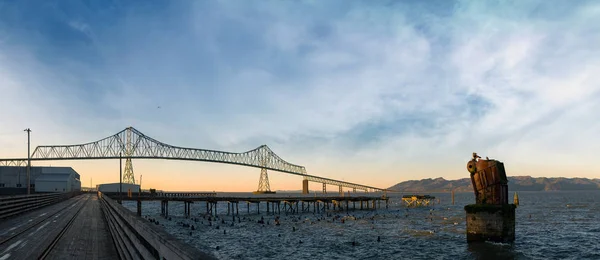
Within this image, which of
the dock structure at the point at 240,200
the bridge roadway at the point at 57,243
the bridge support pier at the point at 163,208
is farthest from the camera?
the dock structure at the point at 240,200

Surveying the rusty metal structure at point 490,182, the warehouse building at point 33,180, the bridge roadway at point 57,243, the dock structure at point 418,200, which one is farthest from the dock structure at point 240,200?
the bridge roadway at point 57,243

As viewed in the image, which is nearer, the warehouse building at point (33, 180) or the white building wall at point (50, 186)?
the warehouse building at point (33, 180)

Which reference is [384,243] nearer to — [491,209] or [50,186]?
[491,209]

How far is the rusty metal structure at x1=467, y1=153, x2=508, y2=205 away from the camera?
138 feet

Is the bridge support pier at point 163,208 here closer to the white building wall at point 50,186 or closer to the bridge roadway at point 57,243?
the white building wall at point 50,186

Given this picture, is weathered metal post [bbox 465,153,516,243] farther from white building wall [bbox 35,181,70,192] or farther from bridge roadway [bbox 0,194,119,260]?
white building wall [bbox 35,181,70,192]

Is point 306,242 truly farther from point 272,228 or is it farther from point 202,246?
point 272,228

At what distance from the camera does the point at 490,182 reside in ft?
140

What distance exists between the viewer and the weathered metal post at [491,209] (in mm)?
40531

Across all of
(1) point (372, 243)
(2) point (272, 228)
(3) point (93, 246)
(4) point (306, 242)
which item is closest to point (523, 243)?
(1) point (372, 243)

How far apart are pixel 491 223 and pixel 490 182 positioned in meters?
4.52

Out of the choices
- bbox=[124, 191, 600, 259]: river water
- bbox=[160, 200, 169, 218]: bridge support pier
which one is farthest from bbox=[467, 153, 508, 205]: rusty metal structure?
bbox=[160, 200, 169, 218]: bridge support pier

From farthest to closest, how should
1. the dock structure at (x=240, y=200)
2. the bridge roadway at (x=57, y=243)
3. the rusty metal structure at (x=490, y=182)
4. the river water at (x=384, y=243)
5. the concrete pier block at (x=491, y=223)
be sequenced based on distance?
the dock structure at (x=240, y=200) < the rusty metal structure at (x=490, y=182) < the concrete pier block at (x=491, y=223) < the river water at (x=384, y=243) < the bridge roadway at (x=57, y=243)

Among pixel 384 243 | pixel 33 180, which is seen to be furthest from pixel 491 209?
pixel 33 180
